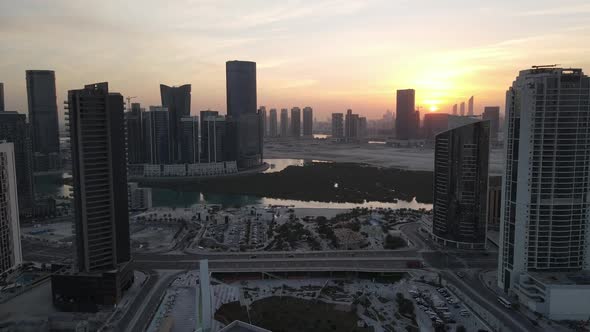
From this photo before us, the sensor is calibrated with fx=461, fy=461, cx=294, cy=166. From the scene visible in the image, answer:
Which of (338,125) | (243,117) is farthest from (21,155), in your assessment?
(338,125)

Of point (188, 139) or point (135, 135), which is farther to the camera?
point (188, 139)

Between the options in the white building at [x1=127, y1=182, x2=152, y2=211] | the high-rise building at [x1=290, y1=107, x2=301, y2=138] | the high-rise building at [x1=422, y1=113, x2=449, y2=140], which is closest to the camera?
the white building at [x1=127, y1=182, x2=152, y2=211]

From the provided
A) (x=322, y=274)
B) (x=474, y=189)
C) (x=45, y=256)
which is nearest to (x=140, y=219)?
(x=45, y=256)

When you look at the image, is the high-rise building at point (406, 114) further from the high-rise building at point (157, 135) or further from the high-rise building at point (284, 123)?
the high-rise building at point (157, 135)

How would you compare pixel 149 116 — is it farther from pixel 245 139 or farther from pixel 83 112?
pixel 83 112

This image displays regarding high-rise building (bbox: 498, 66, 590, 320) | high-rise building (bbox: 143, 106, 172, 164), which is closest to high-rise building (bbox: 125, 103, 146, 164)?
high-rise building (bbox: 143, 106, 172, 164)

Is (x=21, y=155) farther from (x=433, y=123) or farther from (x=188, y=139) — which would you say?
(x=433, y=123)

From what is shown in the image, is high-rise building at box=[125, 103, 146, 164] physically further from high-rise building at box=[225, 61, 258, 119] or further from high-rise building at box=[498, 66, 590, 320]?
high-rise building at box=[498, 66, 590, 320]
